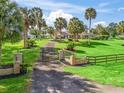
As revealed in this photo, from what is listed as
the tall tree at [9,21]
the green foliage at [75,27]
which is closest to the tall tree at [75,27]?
the green foliage at [75,27]

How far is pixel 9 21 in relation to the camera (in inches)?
1371

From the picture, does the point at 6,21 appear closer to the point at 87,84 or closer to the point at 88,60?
the point at 87,84

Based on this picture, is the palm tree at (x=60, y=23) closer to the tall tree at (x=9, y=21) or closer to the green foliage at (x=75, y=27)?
the green foliage at (x=75, y=27)

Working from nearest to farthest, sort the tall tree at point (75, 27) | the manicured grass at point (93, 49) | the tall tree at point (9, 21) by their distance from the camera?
the tall tree at point (9, 21) → the manicured grass at point (93, 49) → the tall tree at point (75, 27)

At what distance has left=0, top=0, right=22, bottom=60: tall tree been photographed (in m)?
34.4

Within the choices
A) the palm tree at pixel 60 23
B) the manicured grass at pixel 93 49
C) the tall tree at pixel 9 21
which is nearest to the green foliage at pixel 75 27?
the manicured grass at pixel 93 49

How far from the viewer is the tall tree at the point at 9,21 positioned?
3441cm

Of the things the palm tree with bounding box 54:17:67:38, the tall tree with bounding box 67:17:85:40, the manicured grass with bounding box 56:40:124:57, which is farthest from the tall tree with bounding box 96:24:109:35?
the manicured grass with bounding box 56:40:124:57

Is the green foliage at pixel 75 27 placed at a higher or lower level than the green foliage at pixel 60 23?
lower

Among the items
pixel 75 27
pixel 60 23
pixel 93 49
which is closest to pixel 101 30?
pixel 60 23

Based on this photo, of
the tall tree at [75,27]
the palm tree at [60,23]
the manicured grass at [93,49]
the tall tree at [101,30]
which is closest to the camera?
the manicured grass at [93,49]

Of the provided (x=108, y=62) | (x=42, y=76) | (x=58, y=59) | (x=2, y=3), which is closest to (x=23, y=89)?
(x=42, y=76)

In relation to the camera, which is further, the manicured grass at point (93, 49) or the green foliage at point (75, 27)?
the green foliage at point (75, 27)

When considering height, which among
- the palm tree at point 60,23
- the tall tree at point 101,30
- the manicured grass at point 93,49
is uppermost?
the palm tree at point 60,23
